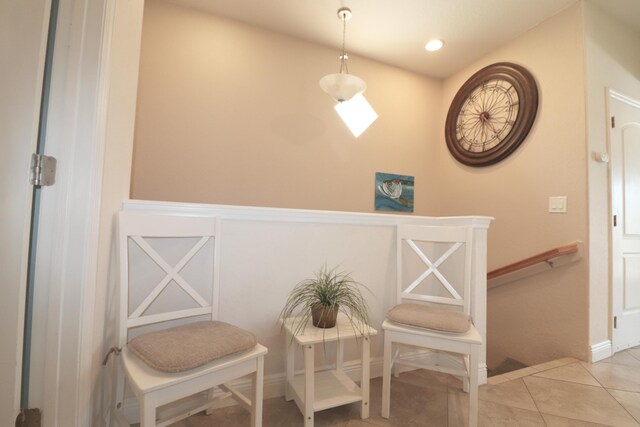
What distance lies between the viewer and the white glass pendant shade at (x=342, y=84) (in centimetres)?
199

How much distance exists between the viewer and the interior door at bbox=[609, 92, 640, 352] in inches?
86.7

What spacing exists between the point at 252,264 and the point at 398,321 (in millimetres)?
811

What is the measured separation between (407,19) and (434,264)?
2.06 m

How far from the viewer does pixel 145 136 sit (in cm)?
221

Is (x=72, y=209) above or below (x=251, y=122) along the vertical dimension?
below

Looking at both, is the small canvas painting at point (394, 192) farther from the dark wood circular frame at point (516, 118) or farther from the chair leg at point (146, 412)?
the chair leg at point (146, 412)

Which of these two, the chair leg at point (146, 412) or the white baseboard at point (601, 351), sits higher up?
the chair leg at point (146, 412)

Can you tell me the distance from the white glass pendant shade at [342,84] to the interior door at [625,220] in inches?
78.4

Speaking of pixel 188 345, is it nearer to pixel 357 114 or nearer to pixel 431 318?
pixel 431 318

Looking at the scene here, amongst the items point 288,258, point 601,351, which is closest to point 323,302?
point 288,258

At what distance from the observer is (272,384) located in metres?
1.58

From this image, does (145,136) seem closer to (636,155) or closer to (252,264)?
(252,264)

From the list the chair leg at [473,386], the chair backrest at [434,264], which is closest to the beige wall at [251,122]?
the chair backrest at [434,264]

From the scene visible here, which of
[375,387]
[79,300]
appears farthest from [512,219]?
[79,300]
